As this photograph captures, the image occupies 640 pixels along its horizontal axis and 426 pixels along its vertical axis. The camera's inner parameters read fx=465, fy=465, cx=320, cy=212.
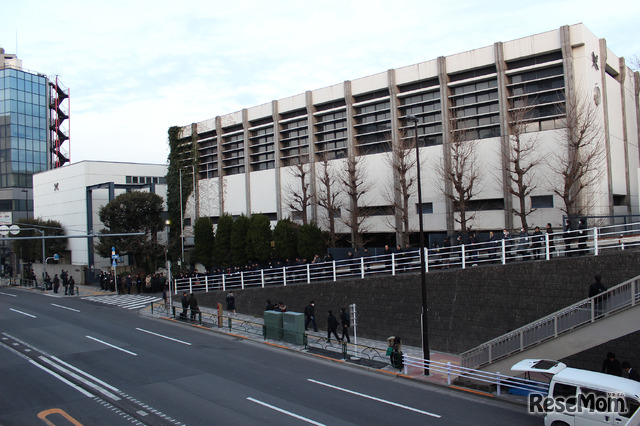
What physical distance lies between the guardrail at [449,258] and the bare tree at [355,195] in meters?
4.50

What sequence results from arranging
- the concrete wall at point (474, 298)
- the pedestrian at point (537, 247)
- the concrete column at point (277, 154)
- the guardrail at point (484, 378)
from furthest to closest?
the concrete column at point (277, 154) < the pedestrian at point (537, 247) < the concrete wall at point (474, 298) < the guardrail at point (484, 378)

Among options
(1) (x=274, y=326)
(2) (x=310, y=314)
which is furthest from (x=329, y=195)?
(1) (x=274, y=326)

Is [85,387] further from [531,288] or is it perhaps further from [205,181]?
[205,181]

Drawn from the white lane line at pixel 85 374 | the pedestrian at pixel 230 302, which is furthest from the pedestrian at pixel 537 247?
the pedestrian at pixel 230 302

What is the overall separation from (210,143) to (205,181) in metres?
4.02

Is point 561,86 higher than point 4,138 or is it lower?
lower

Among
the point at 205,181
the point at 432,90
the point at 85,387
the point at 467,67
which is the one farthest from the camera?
the point at 205,181

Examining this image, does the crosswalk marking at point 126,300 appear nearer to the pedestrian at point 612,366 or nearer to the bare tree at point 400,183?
the bare tree at point 400,183

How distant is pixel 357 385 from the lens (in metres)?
14.6

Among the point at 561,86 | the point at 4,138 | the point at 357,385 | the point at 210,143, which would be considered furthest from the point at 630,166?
the point at 4,138

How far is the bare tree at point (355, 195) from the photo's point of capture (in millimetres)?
33031

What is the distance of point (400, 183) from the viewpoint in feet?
107

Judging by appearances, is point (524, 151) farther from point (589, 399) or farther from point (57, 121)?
point (57, 121)

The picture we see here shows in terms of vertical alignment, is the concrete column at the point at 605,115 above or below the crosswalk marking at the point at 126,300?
above
